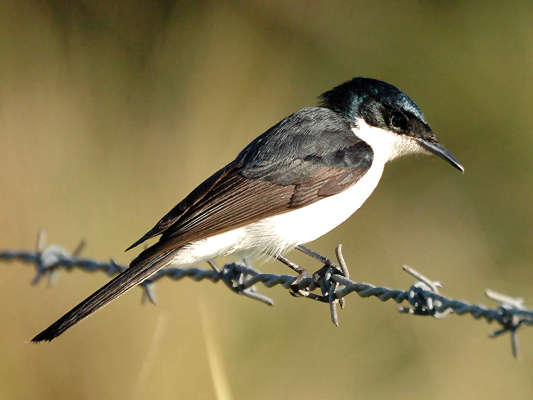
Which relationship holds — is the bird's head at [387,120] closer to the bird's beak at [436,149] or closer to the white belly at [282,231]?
the bird's beak at [436,149]

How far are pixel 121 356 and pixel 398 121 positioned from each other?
2.66 m

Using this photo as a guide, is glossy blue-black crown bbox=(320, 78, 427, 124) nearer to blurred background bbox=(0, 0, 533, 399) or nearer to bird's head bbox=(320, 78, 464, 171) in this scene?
bird's head bbox=(320, 78, 464, 171)

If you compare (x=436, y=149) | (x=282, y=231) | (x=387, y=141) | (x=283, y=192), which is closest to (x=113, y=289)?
(x=282, y=231)

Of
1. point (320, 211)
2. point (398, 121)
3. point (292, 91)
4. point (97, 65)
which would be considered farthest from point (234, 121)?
point (320, 211)

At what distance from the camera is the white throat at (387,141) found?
13.5 feet

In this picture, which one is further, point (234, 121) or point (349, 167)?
point (234, 121)

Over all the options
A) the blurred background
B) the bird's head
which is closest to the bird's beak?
the bird's head

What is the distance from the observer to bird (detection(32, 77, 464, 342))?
3.51 m

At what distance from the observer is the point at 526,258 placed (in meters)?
5.84

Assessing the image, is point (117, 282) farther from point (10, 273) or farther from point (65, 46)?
point (65, 46)

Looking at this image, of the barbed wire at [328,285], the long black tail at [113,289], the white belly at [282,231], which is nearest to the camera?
the barbed wire at [328,285]

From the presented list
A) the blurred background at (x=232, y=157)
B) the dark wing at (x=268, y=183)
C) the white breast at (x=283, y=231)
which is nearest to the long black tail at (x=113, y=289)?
the dark wing at (x=268, y=183)

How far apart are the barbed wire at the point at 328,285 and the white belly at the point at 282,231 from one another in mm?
199

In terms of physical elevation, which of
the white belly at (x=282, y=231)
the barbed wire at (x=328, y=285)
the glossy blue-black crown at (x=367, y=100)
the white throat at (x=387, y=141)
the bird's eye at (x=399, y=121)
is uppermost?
the glossy blue-black crown at (x=367, y=100)
